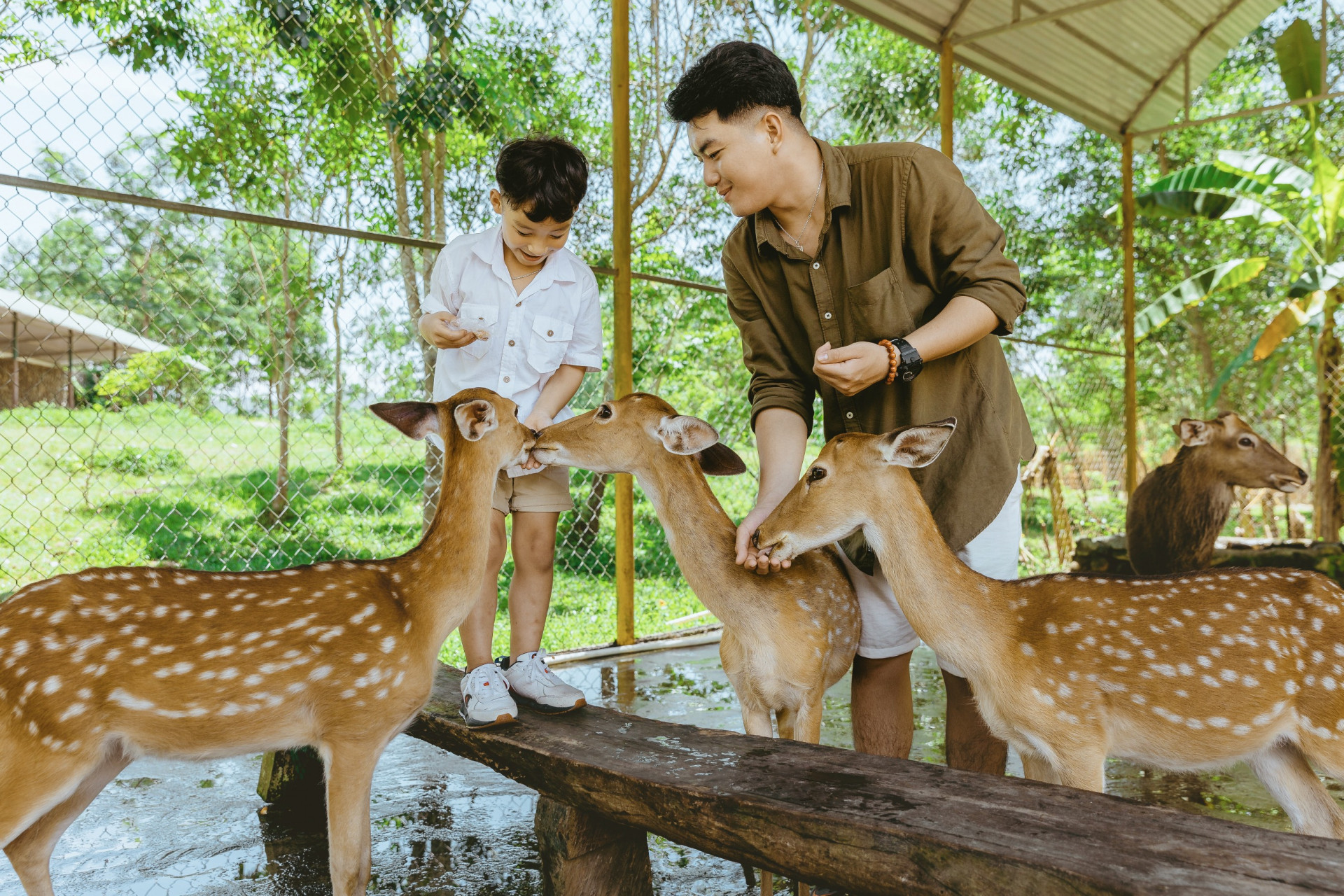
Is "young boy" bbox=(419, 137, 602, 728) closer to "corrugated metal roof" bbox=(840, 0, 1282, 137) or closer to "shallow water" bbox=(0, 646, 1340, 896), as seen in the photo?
"shallow water" bbox=(0, 646, 1340, 896)

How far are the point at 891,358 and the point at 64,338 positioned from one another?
14.3ft

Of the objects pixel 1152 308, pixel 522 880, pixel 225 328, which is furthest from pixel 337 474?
pixel 1152 308

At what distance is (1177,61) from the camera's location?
8.72m

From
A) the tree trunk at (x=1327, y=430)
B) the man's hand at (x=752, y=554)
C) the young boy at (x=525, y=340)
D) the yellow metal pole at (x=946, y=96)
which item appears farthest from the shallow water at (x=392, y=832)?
the tree trunk at (x=1327, y=430)

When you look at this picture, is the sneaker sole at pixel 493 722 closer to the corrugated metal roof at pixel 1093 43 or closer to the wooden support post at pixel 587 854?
the wooden support post at pixel 587 854

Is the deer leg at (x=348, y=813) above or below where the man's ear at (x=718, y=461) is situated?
below

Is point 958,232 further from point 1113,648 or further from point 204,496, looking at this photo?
point 204,496

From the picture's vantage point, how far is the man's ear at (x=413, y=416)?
8.97ft

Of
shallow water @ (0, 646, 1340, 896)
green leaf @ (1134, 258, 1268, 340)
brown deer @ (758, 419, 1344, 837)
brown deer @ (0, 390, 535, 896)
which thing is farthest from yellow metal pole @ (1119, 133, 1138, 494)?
brown deer @ (0, 390, 535, 896)

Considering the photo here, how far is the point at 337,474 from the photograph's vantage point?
17.8 ft

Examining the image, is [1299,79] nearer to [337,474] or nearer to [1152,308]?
[1152,308]

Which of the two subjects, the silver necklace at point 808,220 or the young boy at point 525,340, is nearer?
the silver necklace at point 808,220

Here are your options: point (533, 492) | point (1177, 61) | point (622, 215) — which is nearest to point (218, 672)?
point (533, 492)

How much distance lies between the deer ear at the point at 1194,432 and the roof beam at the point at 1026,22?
3.30 meters
